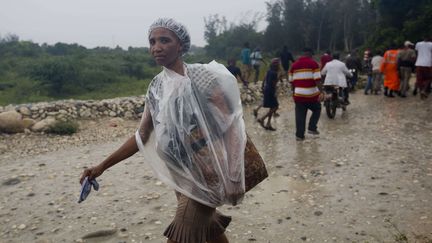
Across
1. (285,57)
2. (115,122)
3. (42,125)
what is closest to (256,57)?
(285,57)

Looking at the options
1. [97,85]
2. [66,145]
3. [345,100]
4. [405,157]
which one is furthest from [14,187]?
[97,85]

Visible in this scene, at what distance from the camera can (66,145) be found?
Answer: 6.93m

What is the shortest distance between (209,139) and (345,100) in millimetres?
8241

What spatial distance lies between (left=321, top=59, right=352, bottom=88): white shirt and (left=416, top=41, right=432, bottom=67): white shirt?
98.2 inches

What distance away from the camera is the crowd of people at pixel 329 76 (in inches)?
243

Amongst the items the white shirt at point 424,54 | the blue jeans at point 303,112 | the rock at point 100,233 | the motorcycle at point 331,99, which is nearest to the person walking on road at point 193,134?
the rock at point 100,233

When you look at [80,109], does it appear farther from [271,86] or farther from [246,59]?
[246,59]

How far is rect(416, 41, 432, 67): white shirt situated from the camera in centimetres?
918

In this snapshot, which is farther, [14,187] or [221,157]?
[14,187]

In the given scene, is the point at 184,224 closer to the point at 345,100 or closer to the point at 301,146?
the point at 301,146

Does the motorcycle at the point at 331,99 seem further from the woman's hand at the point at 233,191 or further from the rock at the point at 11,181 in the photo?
the woman's hand at the point at 233,191

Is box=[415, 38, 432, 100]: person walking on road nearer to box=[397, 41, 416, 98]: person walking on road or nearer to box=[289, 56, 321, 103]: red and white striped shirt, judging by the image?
box=[397, 41, 416, 98]: person walking on road

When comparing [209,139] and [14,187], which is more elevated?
[209,139]

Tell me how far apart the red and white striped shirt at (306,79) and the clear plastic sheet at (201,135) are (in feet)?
14.0
